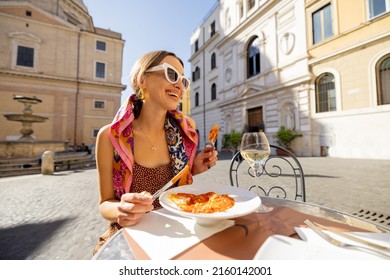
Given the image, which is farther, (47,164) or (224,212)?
(47,164)

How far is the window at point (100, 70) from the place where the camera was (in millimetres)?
21703

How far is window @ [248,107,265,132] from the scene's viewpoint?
14.7 m

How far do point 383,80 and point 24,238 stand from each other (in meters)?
13.3

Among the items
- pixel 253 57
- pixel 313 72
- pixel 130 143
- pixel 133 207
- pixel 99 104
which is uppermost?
pixel 253 57

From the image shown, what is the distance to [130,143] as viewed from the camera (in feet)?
4.00

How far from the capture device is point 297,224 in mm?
816

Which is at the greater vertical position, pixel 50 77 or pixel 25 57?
pixel 25 57

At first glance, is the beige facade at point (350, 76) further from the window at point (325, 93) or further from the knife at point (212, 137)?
the knife at point (212, 137)

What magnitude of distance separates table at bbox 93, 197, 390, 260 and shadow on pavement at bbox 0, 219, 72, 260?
83.7 inches

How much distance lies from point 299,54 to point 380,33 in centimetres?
391

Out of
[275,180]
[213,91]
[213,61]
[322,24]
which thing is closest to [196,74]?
[213,61]

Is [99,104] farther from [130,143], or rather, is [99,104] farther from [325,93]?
[130,143]

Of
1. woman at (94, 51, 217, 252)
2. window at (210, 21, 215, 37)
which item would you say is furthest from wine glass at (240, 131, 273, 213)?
window at (210, 21, 215, 37)

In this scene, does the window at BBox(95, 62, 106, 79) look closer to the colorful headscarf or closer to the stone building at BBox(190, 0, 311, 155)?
the stone building at BBox(190, 0, 311, 155)
